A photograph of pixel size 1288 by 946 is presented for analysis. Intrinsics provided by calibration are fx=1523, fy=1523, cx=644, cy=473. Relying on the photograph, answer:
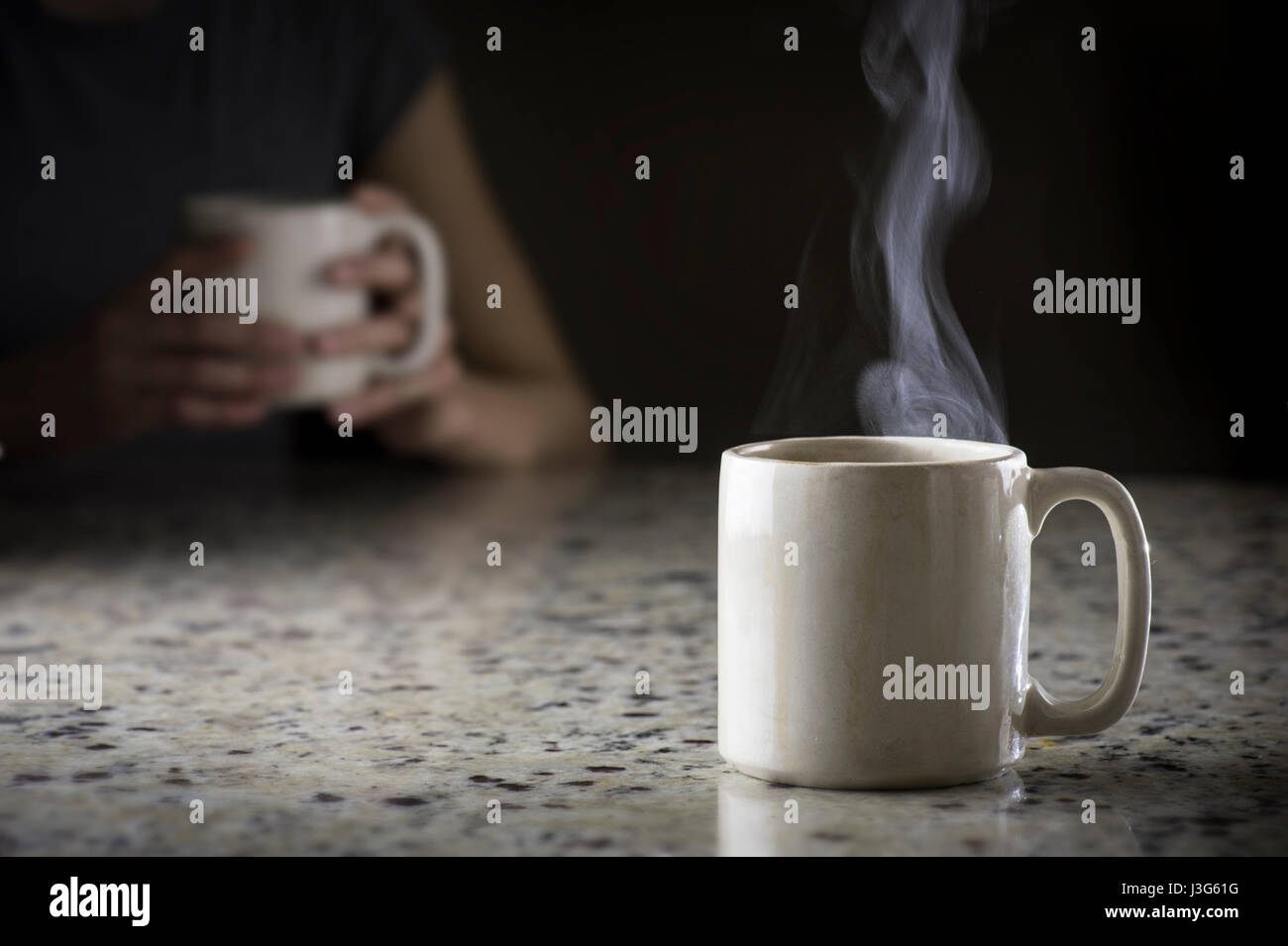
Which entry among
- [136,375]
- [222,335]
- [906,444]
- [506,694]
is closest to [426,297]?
[222,335]

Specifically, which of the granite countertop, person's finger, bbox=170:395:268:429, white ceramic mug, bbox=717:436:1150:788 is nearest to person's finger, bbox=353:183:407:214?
person's finger, bbox=170:395:268:429

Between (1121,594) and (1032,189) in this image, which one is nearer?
(1121,594)

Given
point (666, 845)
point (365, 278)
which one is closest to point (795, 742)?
point (666, 845)

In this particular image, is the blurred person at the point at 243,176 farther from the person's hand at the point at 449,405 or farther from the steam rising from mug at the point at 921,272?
the steam rising from mug at the point at 921,272

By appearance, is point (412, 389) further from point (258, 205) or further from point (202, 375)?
point (258, 205)

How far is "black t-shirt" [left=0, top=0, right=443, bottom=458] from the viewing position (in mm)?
1873

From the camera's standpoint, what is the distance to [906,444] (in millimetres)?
560

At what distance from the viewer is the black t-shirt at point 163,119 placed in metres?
1.87

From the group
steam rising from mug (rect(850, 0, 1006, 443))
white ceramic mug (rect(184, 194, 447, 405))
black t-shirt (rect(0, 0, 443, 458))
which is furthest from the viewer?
black t-shirt (rect(0, 0, 443, 458))

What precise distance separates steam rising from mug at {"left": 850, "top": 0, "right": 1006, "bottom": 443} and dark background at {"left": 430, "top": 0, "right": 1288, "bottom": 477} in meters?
1.02

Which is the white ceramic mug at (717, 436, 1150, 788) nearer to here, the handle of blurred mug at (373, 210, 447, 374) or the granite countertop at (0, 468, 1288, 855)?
the granite countertop at (0, 468, 1288, 855)

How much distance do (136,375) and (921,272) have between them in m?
1.11

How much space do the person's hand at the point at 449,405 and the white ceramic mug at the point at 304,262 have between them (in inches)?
3.3

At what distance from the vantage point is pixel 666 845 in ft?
1.53
